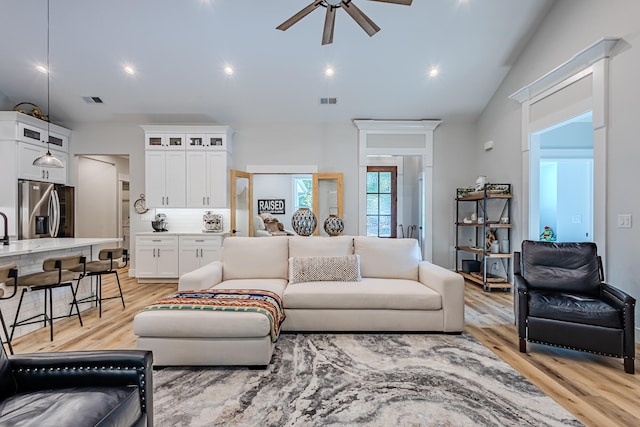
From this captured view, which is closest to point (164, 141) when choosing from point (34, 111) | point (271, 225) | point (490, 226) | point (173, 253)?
point (173, 253)

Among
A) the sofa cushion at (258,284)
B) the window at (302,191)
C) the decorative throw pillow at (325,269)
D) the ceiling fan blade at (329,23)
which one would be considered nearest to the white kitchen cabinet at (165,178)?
the window at (302,191)

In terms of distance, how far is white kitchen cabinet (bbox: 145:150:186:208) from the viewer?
224 inches

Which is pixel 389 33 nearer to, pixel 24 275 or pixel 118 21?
pixel 118 21

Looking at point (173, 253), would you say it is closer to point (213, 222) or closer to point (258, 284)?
point (213, 222)

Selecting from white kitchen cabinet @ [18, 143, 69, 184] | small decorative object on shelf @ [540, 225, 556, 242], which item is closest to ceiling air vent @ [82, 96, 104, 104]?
white kitchen cabinet @ [18, 143, 69, 184]

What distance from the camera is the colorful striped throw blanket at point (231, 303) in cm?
249

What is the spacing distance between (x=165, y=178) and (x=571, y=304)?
5.81 meters

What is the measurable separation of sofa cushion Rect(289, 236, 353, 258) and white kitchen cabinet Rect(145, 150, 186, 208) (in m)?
2.95

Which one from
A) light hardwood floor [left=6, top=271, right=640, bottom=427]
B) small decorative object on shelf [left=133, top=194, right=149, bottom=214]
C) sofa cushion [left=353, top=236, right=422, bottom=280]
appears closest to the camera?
light hardwood floor [left=6, top=271, right=640, bottom=427]

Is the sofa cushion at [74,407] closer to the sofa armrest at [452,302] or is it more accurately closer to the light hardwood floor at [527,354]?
the light hardwood floor at [527,354]

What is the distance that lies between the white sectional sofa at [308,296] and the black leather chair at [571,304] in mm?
566

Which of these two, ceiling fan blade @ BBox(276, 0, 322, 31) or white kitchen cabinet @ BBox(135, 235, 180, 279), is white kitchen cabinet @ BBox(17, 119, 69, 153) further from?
ceiling fan blade @ BBox(276, 0, 322, 31)

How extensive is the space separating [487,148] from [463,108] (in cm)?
83

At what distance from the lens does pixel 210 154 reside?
18.7 ft
